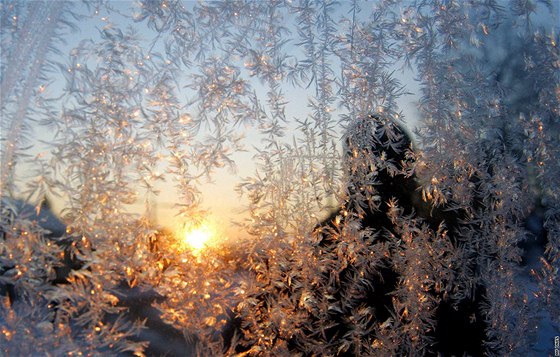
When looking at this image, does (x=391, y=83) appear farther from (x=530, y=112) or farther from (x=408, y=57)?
(x=530, y=112)

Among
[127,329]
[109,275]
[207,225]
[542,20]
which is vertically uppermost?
[542,20]

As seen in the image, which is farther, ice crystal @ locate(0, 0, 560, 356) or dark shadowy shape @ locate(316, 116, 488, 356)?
dark shadowy shape @ locate(316, 116, 488, 356)

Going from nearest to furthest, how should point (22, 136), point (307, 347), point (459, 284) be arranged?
1. point (22, 136)
2. point (307, 347)
3. point (459, 284)

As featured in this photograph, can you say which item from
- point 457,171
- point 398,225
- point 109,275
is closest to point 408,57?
point 457,171

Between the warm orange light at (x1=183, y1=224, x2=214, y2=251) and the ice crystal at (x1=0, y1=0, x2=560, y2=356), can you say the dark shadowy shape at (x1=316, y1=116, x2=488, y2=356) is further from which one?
the warm orange light at (x1=183, y1=224, x2=214, y2=251)

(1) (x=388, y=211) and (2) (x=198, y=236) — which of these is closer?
(2) (x=198, y=236)

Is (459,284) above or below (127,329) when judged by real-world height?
above

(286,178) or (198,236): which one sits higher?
(286,178)

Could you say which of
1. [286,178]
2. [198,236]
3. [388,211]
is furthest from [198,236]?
[388,211]

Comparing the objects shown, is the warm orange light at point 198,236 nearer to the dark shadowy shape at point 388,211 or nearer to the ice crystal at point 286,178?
the ice crystal at point 286,178

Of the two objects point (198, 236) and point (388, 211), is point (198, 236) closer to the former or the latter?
point (198, 236)

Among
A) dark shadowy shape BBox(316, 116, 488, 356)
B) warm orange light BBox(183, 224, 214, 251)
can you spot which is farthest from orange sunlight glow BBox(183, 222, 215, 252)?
dark shadowy shape BBox(316, 116, 488, 356)
